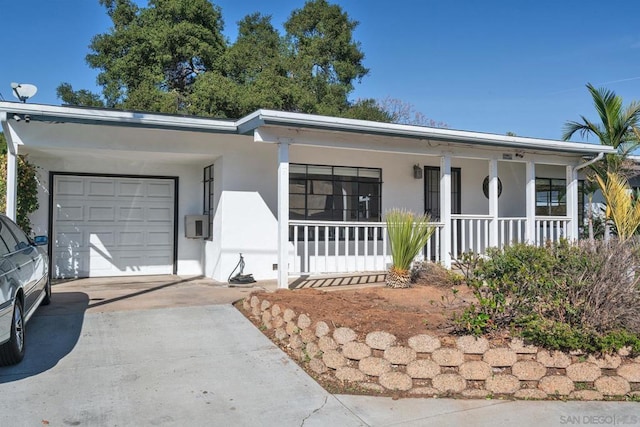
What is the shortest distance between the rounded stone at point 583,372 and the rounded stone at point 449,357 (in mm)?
939

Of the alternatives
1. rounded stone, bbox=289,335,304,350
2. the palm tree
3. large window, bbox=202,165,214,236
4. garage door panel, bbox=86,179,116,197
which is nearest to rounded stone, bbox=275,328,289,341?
rounded stone, bbox=289,335,304,350

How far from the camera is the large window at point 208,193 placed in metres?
9.82

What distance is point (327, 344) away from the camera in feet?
15.6

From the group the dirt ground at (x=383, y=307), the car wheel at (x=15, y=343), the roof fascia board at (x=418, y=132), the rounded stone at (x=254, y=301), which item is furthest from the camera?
the roof fascia board at (x=418, y=132)

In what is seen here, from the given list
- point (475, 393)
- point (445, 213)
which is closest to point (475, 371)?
point (475, 393)

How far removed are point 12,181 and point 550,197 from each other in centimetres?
1190

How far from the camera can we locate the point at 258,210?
30.6 feet

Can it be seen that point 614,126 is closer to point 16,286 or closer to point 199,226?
point 199,226

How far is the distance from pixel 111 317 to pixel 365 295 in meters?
3.28

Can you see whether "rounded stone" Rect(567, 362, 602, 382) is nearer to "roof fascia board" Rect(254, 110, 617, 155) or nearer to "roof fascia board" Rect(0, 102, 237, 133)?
"roof fascia board" Rect(254, 110, 617, 155)

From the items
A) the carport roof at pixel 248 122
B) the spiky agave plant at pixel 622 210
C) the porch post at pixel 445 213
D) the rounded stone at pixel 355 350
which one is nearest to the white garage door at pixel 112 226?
the carport roof at pixel 248 122

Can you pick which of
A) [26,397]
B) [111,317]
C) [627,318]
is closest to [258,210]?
[111,317]

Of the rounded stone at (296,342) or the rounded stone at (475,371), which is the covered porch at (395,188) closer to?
the rounded stone at (296,342)

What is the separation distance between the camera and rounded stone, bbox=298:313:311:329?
5.21 meters
